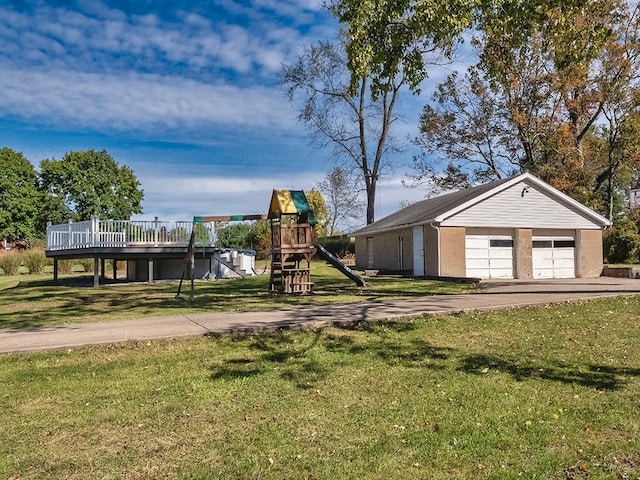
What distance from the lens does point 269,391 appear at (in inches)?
218

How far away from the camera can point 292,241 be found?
49.6 feet

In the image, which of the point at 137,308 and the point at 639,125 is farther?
the point at 639,125

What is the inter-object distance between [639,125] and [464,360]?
1061 inches

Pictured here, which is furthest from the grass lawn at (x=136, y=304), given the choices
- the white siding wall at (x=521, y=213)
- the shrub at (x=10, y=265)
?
the shrub at (x=10, y=265)

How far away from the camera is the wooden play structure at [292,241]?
14.9m

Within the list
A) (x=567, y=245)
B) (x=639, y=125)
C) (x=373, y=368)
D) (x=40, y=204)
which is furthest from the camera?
(x=40, y=204)

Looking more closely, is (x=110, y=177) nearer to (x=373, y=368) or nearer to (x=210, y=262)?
(x=210, y=262)

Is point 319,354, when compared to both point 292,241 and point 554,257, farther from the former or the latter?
point 554,257

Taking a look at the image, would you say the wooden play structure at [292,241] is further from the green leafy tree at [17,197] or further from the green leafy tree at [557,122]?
the green leafy tree at [17,197]

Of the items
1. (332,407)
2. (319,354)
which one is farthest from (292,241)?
(332,407)

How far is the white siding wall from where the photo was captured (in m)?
21.9

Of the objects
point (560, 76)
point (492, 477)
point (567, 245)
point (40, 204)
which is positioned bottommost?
point (492, 477)

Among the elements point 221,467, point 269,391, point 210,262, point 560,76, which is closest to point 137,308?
point 269,391

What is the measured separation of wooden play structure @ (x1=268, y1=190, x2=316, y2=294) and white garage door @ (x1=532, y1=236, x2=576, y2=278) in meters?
12.6
